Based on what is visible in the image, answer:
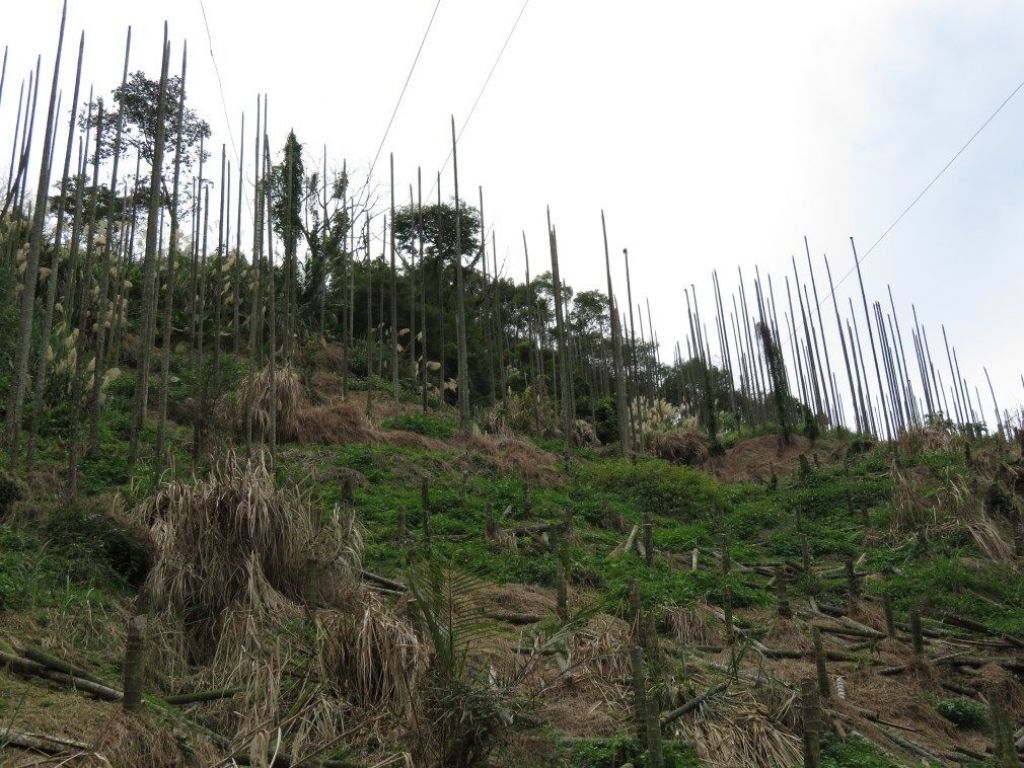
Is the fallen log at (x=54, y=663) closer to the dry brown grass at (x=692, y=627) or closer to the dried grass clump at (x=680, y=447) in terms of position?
the dry brown grass at (x=692, y=627)

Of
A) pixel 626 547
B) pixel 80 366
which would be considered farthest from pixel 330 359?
pixel 626 547

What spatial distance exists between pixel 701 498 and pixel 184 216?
626 inches

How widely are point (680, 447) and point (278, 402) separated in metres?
11.9

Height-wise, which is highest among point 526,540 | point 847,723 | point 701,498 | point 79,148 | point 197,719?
point 79,148

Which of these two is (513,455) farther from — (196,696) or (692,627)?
(196,696)

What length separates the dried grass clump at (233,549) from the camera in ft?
22.1

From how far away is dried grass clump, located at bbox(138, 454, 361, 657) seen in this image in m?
6.74

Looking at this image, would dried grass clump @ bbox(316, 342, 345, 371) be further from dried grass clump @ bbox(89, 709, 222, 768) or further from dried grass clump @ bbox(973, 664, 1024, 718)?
dried grass clump @ bbox(89, 709, 222, 768)

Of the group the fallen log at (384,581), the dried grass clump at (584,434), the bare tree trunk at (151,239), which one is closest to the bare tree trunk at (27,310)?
the bare tree trunk at (151,239)

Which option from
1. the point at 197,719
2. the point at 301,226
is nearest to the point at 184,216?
the point at 301,226

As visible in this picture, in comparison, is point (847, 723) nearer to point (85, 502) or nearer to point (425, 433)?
point (85, 502)

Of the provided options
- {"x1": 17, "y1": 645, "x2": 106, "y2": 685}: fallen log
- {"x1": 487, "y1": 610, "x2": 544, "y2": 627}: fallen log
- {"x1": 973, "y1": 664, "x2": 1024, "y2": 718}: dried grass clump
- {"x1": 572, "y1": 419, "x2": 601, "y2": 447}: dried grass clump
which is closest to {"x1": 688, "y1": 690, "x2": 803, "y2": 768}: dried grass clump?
{"x1": 973, "y1": 664, "x2": 1024, "y2": 718}: dried grass clump

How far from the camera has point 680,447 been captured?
23.5m

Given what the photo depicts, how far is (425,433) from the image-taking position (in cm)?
1853
